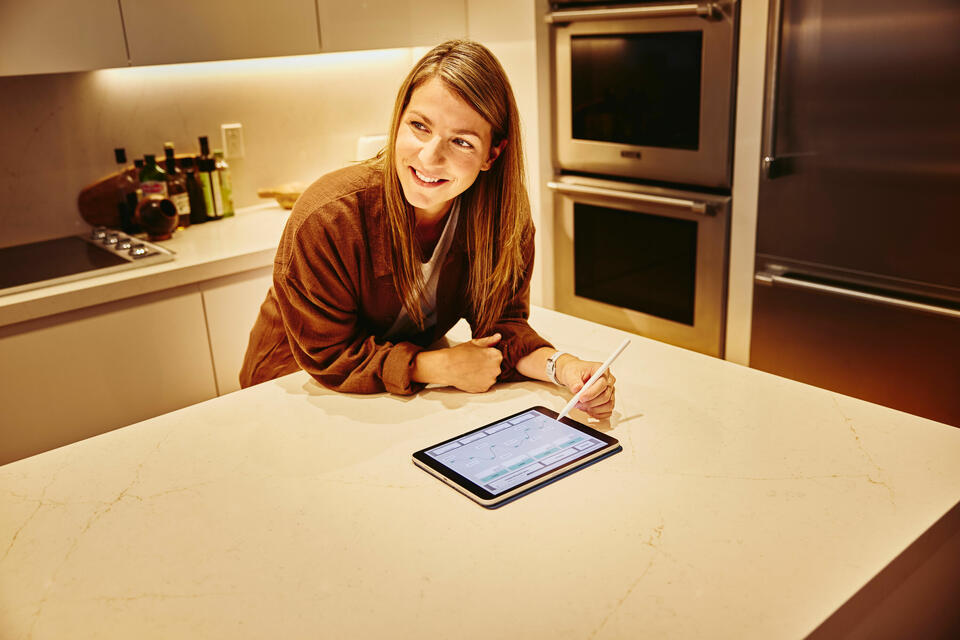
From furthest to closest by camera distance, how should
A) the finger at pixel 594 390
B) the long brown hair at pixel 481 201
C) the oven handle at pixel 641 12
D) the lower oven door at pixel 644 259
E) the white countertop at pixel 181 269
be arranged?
1. the lower oven door at pixel 644 259
2. the oven handle at pixel 641 12
3. the white countertop at pixel 181 269
4. the long brown hair at pixel 481 201
5. the finger at pixel 594 390

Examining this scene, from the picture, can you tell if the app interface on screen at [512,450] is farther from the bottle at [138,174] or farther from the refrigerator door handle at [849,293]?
the bottle at [138,174]

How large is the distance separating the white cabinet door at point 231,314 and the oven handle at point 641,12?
49.5 inches

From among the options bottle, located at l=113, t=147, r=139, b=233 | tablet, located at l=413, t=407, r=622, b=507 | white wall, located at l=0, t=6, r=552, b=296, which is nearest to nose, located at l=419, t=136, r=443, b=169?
tablet, located at l=413, t=407, r=622, b=507

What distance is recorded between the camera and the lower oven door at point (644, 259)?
251 cm

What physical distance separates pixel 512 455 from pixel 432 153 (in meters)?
0.52

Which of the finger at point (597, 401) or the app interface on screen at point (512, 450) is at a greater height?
the finger at point (597, 401)

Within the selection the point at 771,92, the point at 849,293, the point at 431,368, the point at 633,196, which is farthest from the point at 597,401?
the point at 633,196

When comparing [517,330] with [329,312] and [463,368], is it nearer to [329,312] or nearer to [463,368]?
[463,368]

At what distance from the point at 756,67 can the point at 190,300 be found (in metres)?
1.72

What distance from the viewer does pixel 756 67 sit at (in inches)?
88.4

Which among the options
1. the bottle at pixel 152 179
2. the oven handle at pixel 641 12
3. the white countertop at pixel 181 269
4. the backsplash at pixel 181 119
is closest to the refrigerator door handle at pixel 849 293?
the oven handle at pixel 641 12

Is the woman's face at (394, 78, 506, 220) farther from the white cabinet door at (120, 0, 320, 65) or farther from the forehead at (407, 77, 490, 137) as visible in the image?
the white cabinet door at (120, 0, 320, 65)

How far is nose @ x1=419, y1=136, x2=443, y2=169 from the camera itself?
53.7 inches

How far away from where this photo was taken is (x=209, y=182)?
2.87 meters
